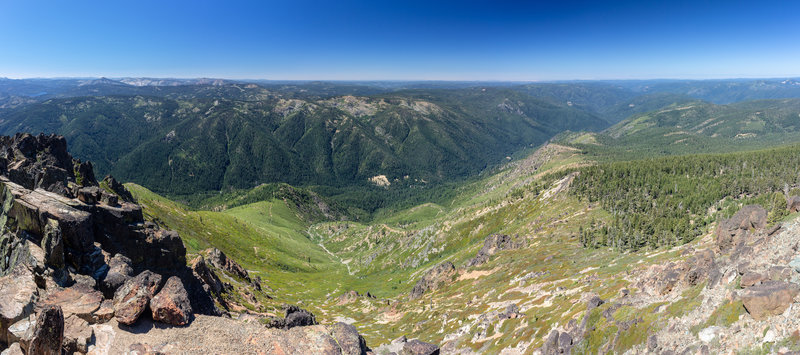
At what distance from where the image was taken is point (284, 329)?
37.3m

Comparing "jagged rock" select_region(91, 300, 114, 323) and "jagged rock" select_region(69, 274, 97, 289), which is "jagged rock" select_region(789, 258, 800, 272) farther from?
"jagged rock" select_region(69, 274, 97, 289)

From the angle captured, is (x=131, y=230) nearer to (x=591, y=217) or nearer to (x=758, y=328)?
(x=758, y=328)

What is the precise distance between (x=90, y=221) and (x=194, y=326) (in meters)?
21.0

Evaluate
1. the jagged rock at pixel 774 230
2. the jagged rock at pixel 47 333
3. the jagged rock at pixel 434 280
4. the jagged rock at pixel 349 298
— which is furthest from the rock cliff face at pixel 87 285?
the jagged rock at pixel 349 298

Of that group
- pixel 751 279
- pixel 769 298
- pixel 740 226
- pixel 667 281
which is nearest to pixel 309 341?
pixel 769 298

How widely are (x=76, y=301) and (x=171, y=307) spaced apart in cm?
873

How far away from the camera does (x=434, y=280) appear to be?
385ft

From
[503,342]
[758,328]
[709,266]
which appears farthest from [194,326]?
[709,266]

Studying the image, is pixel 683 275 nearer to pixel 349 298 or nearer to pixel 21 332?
pixel 21 332

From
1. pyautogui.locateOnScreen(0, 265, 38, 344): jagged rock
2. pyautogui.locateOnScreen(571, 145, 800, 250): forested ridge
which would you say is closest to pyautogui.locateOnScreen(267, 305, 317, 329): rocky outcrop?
pyautogui.locateOnScreen(0, 265, 38, 344): jagged rock

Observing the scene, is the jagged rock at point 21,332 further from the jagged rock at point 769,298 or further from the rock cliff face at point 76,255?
the jagged rock at point 769,298

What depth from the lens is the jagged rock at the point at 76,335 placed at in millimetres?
27131

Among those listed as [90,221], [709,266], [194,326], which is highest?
[90,221]

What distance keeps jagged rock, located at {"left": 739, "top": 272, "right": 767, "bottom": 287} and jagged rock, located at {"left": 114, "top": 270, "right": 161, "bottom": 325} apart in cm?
5798
